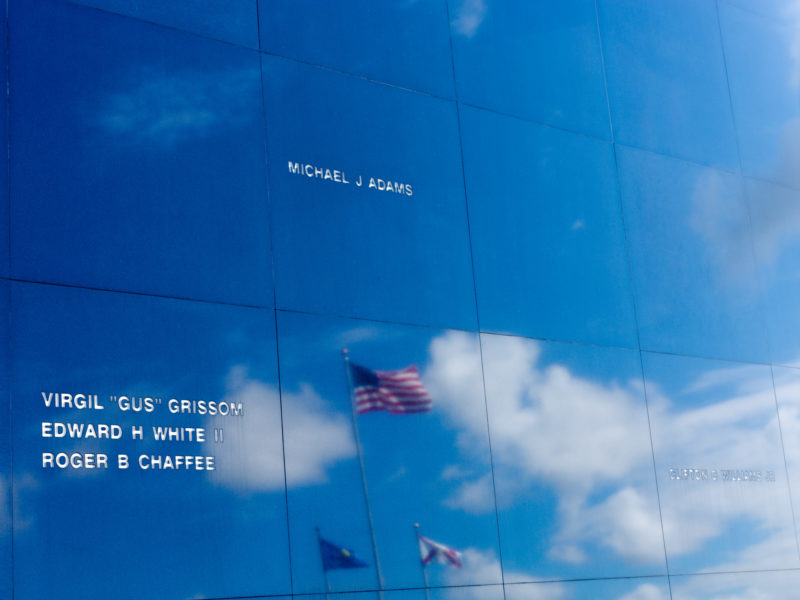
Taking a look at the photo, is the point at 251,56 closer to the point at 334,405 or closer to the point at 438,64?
the point at 438,64

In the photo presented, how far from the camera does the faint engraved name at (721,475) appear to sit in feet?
39.2

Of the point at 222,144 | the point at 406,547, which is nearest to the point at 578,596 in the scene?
the point at 406,547

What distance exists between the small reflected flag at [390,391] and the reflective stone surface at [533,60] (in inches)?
127

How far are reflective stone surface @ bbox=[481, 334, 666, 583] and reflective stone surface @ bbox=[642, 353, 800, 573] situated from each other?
308mm

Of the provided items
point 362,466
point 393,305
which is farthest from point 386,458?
point 393,305

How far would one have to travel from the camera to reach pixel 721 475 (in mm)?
12305

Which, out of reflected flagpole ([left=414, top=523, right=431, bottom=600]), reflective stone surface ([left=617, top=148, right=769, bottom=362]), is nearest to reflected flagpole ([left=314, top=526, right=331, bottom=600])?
reflected flagpole ([left=414, top=523, right=431, bottom=600])

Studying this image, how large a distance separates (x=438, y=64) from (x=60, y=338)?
5119 mm

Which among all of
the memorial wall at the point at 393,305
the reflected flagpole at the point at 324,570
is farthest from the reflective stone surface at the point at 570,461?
the reflected flagpole at the point at 324,570

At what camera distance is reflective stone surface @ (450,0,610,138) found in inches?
452

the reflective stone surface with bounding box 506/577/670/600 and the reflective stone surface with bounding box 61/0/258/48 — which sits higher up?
the reflective stone surface with bounding box 61/0/258/48

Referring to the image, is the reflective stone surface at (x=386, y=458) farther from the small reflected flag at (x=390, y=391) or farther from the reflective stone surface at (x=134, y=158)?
Answer: the reflective stone surface at (x=134, y=158)

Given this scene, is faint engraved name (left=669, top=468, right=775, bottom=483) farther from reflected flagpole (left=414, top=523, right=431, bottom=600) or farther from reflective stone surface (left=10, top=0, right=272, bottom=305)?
reflective stone surface (left=10, top=0, right=272, bottom=305)

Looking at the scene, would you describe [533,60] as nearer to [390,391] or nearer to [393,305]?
[393,305]
